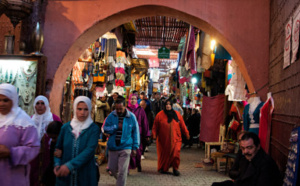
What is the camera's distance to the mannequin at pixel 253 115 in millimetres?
4953

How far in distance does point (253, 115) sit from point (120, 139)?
7.43 ft

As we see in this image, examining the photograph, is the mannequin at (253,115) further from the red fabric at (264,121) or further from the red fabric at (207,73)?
the red fabric at (207,73)

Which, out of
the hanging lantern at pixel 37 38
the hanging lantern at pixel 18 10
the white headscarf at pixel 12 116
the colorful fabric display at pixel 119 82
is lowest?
the white headscarf at pixel 12 116

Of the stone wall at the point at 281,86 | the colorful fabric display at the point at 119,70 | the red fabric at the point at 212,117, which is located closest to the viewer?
the stone wall at the point at 281,86

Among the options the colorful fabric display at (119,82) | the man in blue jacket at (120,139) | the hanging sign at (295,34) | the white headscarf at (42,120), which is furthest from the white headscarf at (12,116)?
the colorful fabric display at (119,82)

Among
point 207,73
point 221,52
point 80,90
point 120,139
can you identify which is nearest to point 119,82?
point 80,90

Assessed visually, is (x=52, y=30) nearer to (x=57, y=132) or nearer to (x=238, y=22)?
(x=57, y=132)

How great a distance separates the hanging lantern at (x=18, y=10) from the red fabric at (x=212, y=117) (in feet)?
19.9

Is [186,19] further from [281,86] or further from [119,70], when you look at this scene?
[119,70]

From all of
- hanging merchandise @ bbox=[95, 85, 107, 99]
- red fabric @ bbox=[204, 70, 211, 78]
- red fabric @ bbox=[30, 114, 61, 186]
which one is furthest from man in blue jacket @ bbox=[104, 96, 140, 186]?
hanging merchandise @ bbox=[95, 85, 107, 99]

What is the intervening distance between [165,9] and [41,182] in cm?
372

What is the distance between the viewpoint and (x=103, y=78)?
387 inches

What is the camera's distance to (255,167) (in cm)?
339

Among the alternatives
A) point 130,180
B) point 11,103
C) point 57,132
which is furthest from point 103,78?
point 11,103
